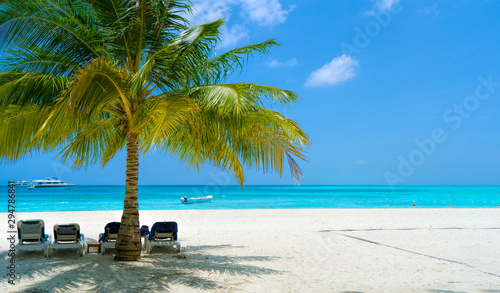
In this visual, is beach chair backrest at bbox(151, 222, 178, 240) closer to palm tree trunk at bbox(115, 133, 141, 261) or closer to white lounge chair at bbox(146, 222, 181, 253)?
white lounge chair at bbox(146, 222, 181, 253)

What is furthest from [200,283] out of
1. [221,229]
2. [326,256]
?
[221,229]

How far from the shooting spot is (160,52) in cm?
539

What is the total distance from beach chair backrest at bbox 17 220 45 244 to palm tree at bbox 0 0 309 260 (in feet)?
3.85

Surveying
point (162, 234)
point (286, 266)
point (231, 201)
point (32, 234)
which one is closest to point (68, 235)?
point (32, 234)

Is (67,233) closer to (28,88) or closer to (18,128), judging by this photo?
(18,128)

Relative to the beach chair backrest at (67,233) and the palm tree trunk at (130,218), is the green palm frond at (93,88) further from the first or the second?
the beach chair backrest at (67,233)

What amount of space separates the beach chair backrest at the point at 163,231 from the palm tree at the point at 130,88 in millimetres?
657

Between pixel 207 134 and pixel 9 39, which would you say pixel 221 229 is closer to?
pixel 207 134

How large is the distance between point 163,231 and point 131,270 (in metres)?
1.37

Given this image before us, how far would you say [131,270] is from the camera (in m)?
5.75

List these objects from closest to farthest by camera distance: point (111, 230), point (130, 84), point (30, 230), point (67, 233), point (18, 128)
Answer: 1. point (130, 84)
2. point (18, 128)
3. point (30, 230)
4. point (67, 233)
5. point (111, 230)

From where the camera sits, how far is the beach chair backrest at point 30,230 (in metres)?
6.45

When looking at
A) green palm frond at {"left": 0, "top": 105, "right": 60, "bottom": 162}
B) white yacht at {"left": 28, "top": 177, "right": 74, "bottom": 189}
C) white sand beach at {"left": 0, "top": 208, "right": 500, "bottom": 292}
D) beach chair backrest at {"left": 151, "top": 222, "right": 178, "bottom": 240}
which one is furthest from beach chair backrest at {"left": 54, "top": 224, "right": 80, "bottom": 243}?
white yacht at {"left": 28, "top": 177, "right": 74, "bottom": 189}

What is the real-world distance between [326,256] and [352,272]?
4.29 feet
